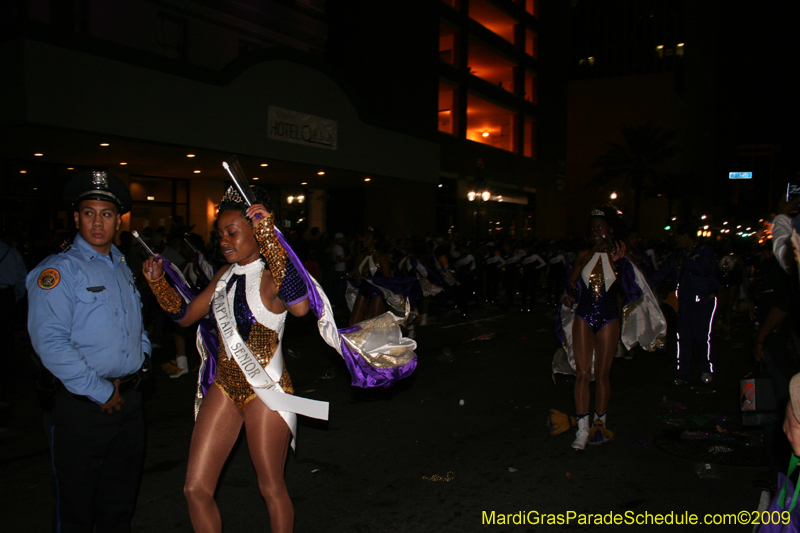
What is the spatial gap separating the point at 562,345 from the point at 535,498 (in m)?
2.32

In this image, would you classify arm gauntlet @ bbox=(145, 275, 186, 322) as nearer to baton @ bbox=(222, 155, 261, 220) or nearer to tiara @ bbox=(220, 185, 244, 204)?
tiara @ bbox=(220, 185, 244, 204)

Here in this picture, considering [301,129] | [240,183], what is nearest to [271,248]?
[240,183]

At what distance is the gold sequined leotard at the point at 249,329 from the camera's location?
306 cm

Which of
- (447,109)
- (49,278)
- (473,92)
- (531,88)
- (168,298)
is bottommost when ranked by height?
(168,298)

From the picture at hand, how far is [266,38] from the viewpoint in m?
20.6

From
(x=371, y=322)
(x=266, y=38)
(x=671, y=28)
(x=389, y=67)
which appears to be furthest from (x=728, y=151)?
(x=371, y=322)

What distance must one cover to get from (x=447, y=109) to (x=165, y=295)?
27048 mm

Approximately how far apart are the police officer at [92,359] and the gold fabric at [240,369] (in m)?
0.45

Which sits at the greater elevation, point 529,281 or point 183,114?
point 183,114

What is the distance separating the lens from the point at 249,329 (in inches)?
121

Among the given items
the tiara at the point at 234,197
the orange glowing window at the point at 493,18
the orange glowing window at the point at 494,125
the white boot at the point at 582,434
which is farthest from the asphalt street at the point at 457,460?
the orange glowing window at the point at 493,18

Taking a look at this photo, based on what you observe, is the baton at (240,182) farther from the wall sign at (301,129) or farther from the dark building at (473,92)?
the dark building at (473,92)

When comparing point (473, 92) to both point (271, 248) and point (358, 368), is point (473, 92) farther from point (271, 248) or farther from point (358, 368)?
point (271, 248)

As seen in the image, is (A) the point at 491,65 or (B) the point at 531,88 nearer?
(A) the point at 491,65
